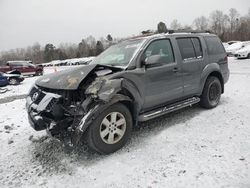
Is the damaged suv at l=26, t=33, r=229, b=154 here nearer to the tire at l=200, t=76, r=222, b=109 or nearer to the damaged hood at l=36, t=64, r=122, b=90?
the damaged hood at l=36, t=64, r=122, b=90

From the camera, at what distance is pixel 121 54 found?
192 inches

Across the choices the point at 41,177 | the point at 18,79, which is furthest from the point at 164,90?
the point at 18,79

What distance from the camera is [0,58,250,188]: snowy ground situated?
10.6 ft

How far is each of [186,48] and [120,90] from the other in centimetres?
217

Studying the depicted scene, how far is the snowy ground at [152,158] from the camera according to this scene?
3.23 metres

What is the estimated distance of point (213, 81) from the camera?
19.8ft

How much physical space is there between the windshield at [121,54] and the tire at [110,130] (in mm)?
924

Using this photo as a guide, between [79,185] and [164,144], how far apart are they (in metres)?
1.62

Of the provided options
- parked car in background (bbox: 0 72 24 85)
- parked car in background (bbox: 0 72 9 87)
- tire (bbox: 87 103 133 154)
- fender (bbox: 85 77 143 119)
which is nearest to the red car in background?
parked car in background (bbox: 0 72 24 85)

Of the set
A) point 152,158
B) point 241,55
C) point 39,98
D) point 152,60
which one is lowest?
point 152,158

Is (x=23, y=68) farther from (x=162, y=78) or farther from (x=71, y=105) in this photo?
(x=71, y=105)

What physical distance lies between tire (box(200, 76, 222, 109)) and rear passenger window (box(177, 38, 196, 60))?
34.1 inches

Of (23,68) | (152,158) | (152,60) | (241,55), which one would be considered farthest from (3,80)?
(241,55)

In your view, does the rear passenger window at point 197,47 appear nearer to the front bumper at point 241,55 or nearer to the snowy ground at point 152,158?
the snowy ground at point 152,158
